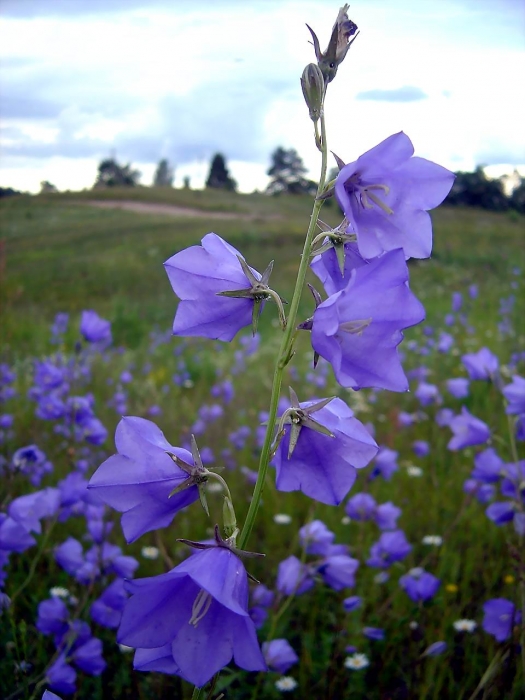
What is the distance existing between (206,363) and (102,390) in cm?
159

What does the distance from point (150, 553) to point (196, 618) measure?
189cm

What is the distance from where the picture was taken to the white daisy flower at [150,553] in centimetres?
281

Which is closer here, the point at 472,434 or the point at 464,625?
the point at 464,625

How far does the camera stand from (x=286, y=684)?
2084 mm

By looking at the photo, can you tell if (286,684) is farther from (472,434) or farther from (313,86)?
(313,86)

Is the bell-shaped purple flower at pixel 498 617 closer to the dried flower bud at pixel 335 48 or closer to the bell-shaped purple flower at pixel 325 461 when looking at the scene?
the bell-shaped purple flower at pixel 325 461

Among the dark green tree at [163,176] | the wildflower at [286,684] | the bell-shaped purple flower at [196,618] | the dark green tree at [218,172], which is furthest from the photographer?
the dark green tree at [218,172]

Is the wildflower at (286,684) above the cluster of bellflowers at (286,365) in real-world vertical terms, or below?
below

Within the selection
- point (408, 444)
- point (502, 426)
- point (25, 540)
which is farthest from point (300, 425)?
point (502, 426)

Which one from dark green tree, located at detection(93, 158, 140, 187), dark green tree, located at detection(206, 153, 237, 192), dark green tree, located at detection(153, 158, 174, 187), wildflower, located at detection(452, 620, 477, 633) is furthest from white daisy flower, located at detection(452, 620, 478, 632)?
dark green tree, located at detection(206, 153, 237, 192)

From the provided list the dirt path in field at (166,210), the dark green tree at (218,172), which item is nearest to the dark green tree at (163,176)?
the dark green tree at (218,172)

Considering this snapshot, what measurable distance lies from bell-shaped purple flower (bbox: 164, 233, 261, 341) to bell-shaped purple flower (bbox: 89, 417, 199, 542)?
0.21 m

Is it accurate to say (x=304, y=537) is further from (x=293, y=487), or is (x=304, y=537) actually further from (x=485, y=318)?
(x=485, y=318)

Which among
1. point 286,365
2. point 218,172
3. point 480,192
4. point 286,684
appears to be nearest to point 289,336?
point 286,365
